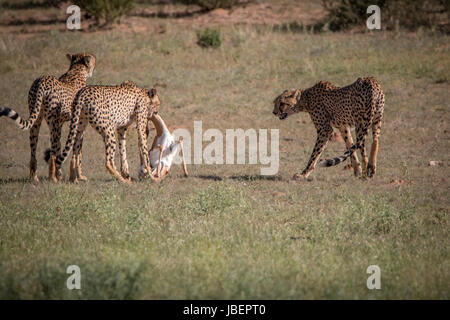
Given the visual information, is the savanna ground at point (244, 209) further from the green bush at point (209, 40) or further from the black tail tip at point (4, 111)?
the green bush at point (209, 40)

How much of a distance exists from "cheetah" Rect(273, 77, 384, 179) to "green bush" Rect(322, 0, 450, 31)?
36.8 feet

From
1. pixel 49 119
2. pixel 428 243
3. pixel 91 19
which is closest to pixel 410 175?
pixel 428 243

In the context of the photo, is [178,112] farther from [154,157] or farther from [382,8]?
[382,8]

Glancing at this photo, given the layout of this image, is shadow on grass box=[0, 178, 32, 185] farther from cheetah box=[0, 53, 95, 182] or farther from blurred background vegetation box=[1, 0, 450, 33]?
blurred background vegetation box=[1, 0, 450, 33]

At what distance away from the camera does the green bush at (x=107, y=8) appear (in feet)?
69.4

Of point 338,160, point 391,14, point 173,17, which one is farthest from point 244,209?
point 173,17

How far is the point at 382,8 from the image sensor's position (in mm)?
21719

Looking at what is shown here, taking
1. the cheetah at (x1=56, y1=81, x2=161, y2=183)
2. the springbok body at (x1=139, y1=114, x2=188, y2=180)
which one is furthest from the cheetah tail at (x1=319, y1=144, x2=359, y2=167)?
the cheetah at (x1=56, y1=81, x2=161, y2=183)

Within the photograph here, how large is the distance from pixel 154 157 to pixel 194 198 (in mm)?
1886

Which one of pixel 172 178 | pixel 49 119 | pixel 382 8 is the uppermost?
pixel 382 8

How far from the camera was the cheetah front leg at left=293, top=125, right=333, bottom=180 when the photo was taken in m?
9.89

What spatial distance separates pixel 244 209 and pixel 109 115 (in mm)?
2620

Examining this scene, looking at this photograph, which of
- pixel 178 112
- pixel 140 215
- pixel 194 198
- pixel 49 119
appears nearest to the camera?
pixel 140 215

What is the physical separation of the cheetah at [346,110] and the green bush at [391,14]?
36.8 feet
